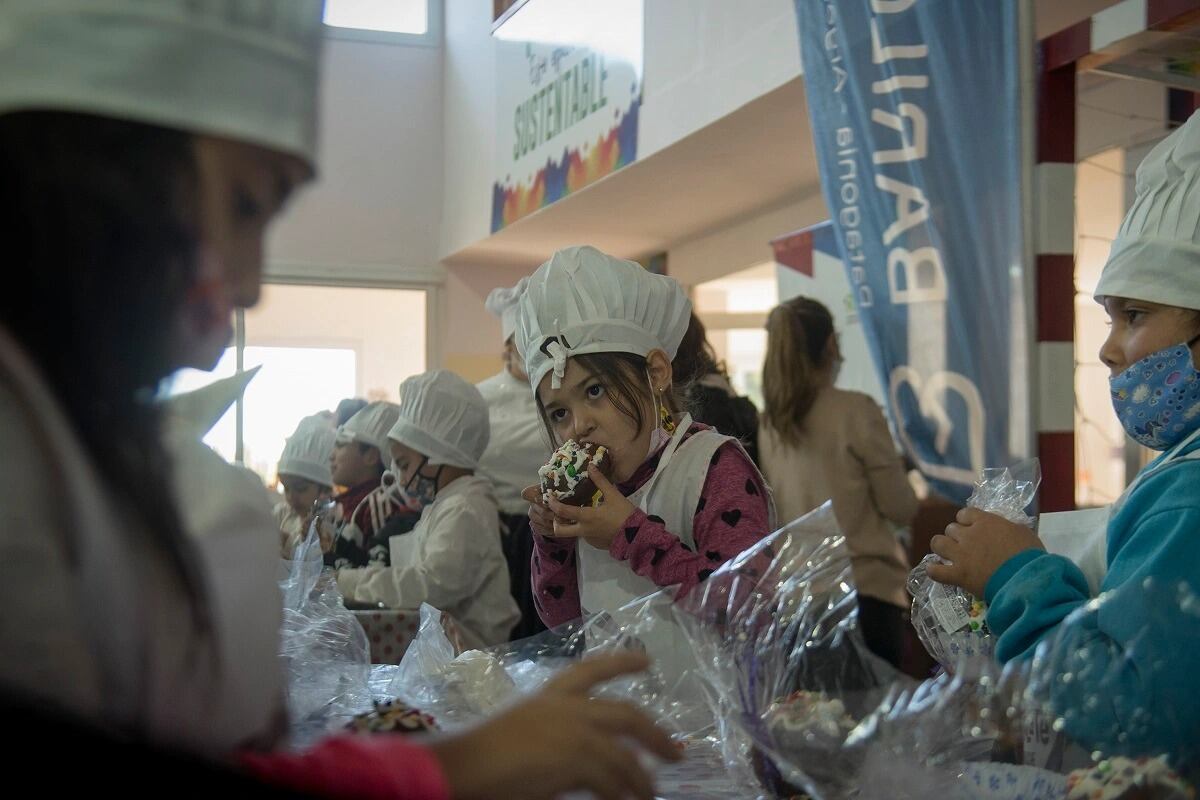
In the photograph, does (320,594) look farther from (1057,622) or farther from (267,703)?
(267,703)

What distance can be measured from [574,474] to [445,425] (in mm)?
1803

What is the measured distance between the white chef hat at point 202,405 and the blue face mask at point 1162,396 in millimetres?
1125

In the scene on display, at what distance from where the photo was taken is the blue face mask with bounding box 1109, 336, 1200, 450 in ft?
4.94

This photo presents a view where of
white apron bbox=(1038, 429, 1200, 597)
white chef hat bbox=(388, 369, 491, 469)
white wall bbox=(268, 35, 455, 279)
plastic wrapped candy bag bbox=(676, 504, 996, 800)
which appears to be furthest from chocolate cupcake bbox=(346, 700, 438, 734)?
white wall bbox=(268, 35, 455, 279)

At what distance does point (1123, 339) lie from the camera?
5.29 ft

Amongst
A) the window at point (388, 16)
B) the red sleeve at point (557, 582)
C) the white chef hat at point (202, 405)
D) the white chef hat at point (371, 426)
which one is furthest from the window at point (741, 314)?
the window at point (388, 16)

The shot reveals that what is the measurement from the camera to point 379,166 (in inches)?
367

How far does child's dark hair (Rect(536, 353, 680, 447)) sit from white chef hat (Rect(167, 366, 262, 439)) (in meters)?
0.95

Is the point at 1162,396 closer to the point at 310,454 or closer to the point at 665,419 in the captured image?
the point at 665,419

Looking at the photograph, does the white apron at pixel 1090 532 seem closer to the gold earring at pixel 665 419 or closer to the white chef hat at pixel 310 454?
the gold earring at pixel 665 419

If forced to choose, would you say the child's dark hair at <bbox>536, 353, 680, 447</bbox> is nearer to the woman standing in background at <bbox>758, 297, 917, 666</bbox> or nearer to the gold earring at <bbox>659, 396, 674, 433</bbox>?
the gold earring at <bbox>659, 396, 674, 433</bbox>

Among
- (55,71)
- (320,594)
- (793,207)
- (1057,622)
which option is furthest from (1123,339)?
(793,207)

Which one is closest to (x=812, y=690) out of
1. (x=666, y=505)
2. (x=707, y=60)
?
(x=666, y=505)

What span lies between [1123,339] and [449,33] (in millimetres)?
8491
